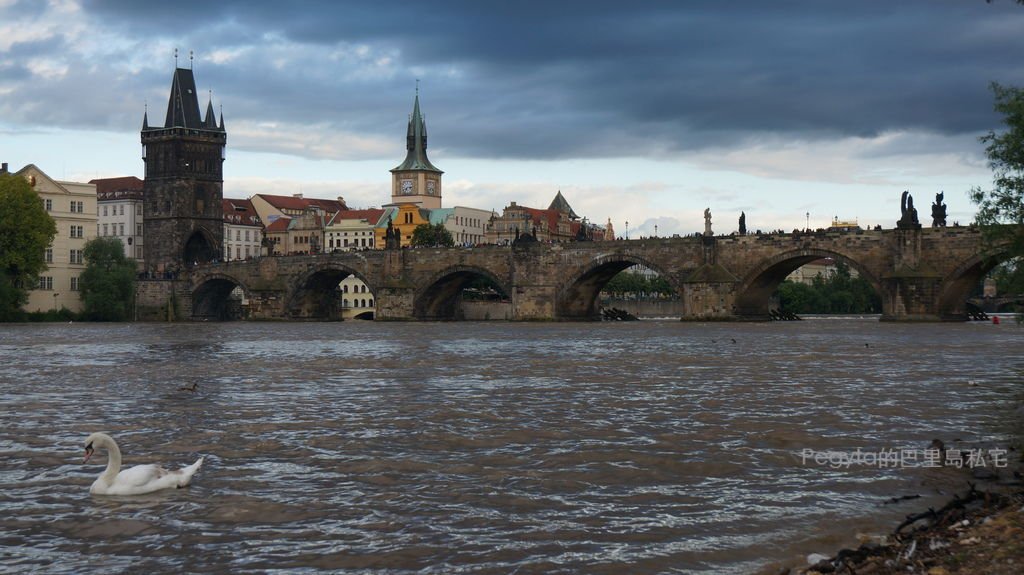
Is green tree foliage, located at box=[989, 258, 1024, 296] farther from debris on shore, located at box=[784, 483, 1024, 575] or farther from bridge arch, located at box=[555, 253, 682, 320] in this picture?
bridge arch, located at box=[555, 253, 682, 320]

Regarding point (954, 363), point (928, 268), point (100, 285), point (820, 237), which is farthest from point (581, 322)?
point (954, 363)

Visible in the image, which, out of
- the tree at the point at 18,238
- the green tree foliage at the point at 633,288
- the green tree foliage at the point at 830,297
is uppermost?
the tree at the point at 18,238

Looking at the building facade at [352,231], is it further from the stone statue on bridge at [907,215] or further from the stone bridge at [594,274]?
the stone statue on bridge at [907,215]

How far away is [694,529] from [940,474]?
3430 millimetres

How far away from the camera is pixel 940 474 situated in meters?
11.5

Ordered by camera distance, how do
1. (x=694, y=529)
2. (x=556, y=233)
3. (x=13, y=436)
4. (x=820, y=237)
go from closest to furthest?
(x=694, y=529) → (x=13, y=436) → (x=820, y=237) → (x=556, y=233)

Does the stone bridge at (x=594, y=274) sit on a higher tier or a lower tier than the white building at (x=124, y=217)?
lower

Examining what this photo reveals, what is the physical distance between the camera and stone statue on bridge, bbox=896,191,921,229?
2375 inches

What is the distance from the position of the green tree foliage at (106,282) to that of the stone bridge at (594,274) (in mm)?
11719

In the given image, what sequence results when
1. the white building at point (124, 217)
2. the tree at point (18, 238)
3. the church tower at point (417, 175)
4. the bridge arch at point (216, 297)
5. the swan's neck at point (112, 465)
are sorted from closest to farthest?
the swan's neck at point (112, 465)
the tree at point (18, 238)
the bridge arch at point (216, 297)
the white building at point (124, 217)
the church tower at point (417, 175)

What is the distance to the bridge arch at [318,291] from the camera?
88.6m

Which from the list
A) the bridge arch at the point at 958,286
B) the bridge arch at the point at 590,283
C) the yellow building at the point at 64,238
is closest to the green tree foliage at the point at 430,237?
the bridge arch at the point at 590,283

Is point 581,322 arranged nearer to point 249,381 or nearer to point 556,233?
point 249,381

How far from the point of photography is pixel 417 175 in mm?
164000
